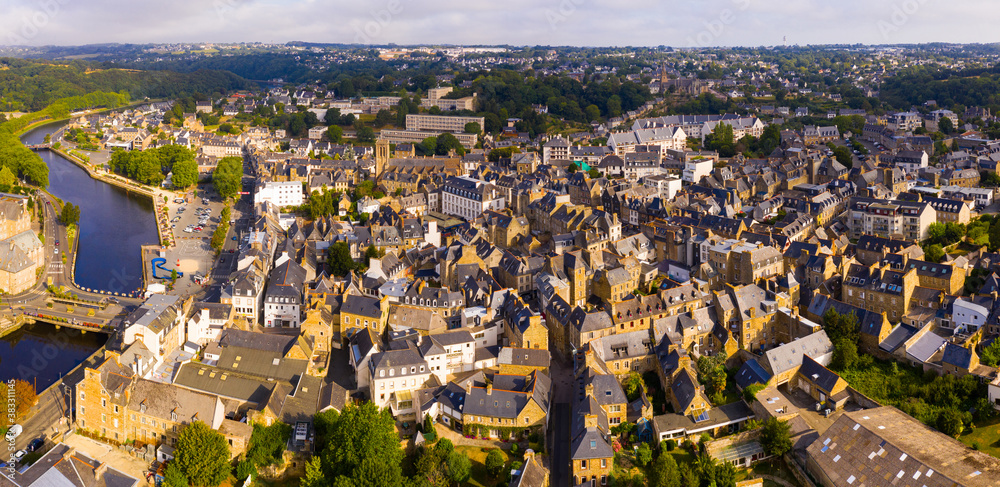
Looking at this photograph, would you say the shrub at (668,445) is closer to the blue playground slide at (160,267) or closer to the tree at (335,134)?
the blue playground slide at (160,267)

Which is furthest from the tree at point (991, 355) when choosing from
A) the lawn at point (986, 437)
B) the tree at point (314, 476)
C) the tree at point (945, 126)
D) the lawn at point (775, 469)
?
the tree at point (945, 126)

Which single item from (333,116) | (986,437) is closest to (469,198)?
(986,437)

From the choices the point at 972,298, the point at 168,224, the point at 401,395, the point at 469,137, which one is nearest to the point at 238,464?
the point at 401,395

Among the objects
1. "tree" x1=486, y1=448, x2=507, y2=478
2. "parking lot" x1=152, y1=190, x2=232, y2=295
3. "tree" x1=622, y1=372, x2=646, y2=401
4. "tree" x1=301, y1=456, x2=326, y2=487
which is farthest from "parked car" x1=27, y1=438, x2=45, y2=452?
"tree" x1=622, y1=372, x2=646, y2=401

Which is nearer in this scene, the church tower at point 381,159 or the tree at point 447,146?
the church tower at point 381,159

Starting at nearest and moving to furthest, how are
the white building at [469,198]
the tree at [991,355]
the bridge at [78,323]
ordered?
the tree at [991,355] → the bridge at [78,323] → the white building at [469,198]

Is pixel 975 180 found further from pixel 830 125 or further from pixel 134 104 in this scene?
pixel 134 104

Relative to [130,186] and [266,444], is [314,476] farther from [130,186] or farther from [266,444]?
[130,186]
